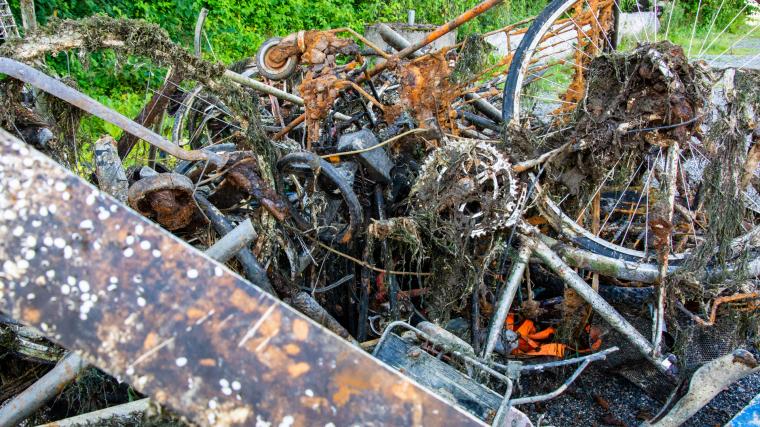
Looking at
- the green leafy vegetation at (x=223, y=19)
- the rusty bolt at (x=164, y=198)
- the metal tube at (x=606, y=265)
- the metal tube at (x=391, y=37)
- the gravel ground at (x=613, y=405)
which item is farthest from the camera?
the green leafy vegetation at (x=223, y=19)

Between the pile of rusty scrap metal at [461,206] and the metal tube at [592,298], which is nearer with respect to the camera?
the pile of rusty scrap metal at [461,206]

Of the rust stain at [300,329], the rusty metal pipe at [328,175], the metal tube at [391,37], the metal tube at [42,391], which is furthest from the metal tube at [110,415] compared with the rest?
the metal tube at [391,37]

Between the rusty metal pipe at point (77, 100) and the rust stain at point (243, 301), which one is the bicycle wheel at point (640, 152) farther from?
the rust stain at point (243, 301)

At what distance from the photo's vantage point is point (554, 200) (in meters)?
3.48

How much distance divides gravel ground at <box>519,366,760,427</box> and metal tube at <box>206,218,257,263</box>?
2.05 meters

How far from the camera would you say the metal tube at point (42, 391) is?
7.05 ft

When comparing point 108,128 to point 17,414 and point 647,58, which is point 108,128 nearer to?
point 17,414

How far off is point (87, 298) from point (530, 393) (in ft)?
9.49

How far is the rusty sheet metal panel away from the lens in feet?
4.21

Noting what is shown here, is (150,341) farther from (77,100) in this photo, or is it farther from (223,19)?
(223,19)

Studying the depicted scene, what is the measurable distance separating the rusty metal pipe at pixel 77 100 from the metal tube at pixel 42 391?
1.02 metres

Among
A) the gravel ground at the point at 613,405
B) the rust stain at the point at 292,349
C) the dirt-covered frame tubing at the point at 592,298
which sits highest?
the rust stain at the point at 292,349

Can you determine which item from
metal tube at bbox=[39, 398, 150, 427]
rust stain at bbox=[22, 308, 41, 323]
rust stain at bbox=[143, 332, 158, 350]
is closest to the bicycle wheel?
metal tube at bbox=[39, 398, 150, 427]

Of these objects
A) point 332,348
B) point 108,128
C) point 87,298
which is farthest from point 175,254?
point 108,128
